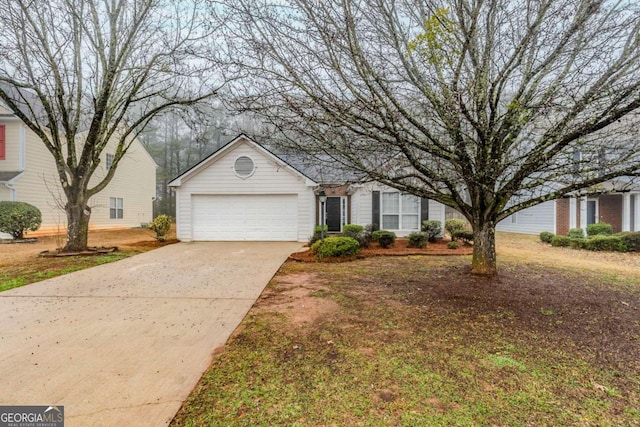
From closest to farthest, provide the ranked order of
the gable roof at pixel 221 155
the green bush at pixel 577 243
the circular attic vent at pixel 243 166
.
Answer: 1. the green bush at pixel 577 243
2. the gable roof at pixel 221 155
3. the circular attic vent at pixel 243 166

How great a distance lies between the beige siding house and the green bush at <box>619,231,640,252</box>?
65.7 feet

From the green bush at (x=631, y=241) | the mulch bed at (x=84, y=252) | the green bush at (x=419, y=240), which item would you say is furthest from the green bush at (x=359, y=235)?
the green bush at (x=631, y=241)

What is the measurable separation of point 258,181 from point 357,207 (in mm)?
4447

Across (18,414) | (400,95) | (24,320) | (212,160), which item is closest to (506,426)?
(18,414)

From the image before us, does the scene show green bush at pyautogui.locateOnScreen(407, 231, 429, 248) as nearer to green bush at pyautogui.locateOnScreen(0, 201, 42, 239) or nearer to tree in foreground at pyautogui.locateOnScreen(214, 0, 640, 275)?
tree in foreground at pyautogui.locateOnScreen(214, 0, 640, 275)

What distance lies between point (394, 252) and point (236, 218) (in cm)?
680

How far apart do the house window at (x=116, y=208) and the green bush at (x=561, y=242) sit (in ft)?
77.5

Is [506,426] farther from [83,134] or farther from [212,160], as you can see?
[83,134]

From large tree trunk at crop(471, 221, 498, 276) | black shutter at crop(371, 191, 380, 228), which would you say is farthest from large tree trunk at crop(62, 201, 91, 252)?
large tree trunk at crop(471, 221, 498, 276)

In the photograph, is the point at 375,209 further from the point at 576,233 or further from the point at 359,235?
the point at 576,233

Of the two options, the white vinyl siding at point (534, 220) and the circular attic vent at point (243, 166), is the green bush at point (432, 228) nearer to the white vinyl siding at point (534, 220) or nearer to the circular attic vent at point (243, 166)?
the circular attic vent at point (243, 166)

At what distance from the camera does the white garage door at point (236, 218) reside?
42.9ft

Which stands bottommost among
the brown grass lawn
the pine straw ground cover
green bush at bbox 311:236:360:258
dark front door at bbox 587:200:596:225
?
the pine straw ground cover

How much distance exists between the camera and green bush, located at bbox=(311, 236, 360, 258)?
8852 millimetres
